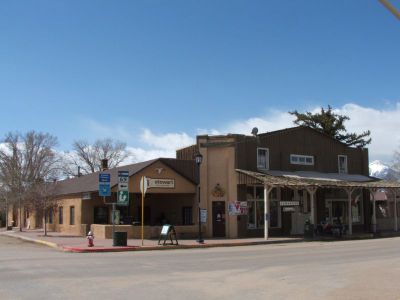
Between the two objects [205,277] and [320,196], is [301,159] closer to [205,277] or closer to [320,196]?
[320,196]

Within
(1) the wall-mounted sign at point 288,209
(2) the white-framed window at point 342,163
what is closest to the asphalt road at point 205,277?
(1) the wall-mounted sign at point 288,209

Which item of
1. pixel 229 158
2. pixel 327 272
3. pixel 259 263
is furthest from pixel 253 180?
pixel 327 272

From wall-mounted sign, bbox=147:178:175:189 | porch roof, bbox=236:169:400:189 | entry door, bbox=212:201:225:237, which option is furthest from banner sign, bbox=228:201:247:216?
wall-mounted sign, bbox=147:178:175:189

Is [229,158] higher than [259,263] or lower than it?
higher

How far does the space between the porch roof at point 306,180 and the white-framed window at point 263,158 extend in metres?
0.85

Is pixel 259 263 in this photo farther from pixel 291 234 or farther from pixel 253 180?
pixel 291 234

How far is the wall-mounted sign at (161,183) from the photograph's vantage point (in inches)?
1428

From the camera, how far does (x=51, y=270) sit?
16.2 metres

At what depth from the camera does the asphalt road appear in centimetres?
1164

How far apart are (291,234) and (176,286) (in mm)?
24791

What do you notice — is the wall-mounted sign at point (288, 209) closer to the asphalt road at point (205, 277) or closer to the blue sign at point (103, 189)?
the blue sign at point (103, 189)

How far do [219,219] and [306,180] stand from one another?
19.7 ft

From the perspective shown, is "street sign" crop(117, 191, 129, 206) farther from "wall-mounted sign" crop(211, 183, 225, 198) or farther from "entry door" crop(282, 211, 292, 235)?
"entry door" crop(282, 211, 292, 235)

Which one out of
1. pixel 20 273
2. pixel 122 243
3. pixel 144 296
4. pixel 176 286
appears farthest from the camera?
pixel 122 243
